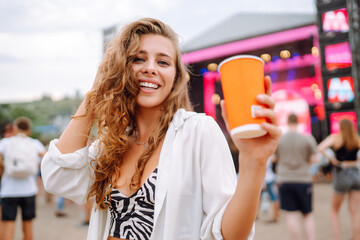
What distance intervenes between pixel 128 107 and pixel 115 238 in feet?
1.93

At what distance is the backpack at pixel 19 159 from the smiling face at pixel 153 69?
10.7 ft

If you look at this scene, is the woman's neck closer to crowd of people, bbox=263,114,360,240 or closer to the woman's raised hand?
the woman's raised hand

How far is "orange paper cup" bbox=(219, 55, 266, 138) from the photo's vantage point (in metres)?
0.74

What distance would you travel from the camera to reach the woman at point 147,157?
104 centimetres

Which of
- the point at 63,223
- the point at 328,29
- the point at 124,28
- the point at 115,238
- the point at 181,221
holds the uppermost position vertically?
the point at 328,29

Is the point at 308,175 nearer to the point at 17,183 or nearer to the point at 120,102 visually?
the point at 120,102

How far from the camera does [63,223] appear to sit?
608 cm

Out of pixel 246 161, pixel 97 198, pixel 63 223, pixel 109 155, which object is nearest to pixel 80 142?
pixel 109 155

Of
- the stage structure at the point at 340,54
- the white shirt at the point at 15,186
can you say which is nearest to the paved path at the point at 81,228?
the white shirt at the point at 15,186

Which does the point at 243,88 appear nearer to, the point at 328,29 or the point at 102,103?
the point at 102,103

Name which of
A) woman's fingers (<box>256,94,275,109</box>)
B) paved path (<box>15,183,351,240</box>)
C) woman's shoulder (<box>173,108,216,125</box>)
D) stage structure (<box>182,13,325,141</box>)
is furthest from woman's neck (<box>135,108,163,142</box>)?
stage structure (<box>182,13,325,141</box>)

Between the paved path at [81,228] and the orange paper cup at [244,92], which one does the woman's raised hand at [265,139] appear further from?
the paved path at [81,228]

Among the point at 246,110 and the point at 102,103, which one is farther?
the point at 102,103

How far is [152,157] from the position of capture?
51.5 inches
